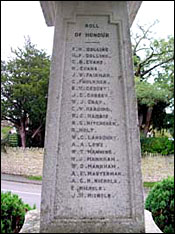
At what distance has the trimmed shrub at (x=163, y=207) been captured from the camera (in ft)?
14.1

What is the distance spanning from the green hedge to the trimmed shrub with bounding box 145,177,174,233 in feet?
42.0

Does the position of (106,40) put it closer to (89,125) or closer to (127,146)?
(89,125)

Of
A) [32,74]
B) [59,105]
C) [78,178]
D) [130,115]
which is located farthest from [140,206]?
[32,74]

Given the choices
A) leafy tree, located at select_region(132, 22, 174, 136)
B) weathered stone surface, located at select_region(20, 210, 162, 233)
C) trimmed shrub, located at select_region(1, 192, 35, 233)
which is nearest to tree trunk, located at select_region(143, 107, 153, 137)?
leafy tree, located at select_region(132, 22, 174, 136)

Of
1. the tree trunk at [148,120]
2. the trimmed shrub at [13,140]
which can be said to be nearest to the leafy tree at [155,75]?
the tree trunk at [148,120]

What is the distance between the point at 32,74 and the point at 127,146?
18583 mm

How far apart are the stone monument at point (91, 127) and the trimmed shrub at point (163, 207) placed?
2.16m

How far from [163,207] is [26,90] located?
16102mm

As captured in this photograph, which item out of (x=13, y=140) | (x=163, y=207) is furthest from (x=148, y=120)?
(x=163, y=207)

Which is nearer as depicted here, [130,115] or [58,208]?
[58,208]

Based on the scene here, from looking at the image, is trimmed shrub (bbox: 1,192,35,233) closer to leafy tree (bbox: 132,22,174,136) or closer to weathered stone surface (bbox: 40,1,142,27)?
weathered stone surface (bbox: 40,1,142,27)

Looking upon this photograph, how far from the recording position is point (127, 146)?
252 cm

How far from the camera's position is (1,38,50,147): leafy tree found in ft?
Result: 62.7

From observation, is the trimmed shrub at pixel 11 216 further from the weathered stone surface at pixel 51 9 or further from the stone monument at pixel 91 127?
the weathered stone surface at pixel 51 9
